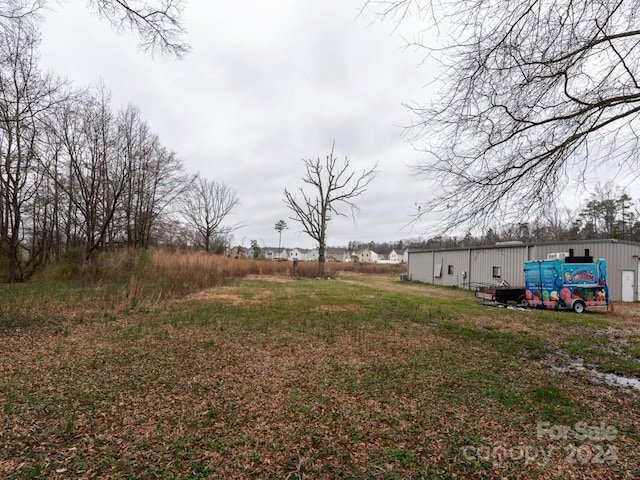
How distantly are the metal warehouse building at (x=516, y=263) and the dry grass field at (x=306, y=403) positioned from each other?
645 cm

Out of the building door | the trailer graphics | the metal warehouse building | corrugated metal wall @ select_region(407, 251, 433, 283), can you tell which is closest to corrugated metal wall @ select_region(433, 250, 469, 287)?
the metal warehouse building

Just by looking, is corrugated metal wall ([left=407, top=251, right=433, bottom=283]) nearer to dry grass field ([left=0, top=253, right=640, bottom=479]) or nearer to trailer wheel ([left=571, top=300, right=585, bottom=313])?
trailer wheel ([left=571, top=300, right=585, bottom=313])

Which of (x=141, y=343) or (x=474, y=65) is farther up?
(x=474, y=65)

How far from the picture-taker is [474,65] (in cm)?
329

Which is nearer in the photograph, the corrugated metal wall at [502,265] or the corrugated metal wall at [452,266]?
the corrugated metal wall at [502,265]

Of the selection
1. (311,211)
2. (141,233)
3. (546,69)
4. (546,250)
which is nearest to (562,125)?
(546,69)

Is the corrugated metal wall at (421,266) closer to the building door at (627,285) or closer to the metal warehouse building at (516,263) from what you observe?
the metal warehouse building at (516,263)

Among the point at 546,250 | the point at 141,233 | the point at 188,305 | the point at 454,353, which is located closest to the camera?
the point at 454,353

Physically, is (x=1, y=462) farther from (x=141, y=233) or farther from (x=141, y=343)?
(x=141, y=233)

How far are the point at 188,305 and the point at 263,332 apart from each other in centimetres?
386

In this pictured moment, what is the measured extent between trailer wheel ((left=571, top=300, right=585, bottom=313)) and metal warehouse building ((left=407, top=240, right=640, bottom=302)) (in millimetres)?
2878

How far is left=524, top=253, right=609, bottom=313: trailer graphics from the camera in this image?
9.94 meters

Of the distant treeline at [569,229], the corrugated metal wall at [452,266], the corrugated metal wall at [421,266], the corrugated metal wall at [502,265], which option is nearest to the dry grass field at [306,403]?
the distant treeline at [569,229]

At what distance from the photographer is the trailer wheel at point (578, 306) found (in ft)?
33.3
